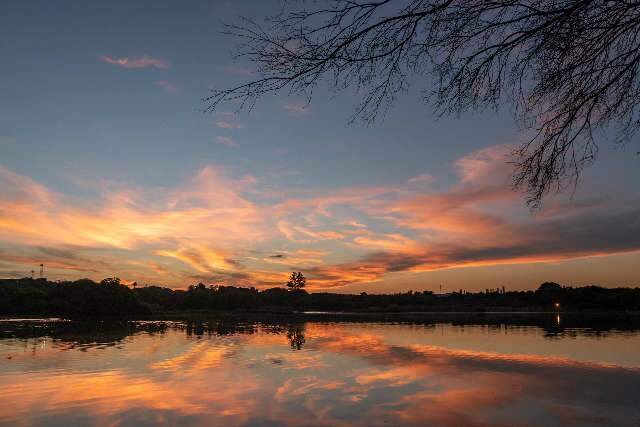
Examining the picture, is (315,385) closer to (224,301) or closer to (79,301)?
(79,301)

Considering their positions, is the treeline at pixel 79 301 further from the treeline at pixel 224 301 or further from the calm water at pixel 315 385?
the calm water at pixel 315 385

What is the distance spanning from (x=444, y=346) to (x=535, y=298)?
119 meters

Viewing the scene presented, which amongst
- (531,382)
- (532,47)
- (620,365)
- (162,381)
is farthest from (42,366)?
(620,365)

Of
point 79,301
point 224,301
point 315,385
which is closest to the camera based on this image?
point 315,385

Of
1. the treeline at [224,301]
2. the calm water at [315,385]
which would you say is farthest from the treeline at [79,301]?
the calm water at [315,385]

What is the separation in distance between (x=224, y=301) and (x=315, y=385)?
104 metres

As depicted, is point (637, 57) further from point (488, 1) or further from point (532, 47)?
point (488, 1)

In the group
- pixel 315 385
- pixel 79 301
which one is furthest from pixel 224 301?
pixel 315 385

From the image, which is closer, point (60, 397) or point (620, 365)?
point (60, 397)

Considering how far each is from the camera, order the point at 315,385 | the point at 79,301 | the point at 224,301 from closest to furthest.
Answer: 1. the point at 315,385
2. the point at 79,301
3. the point at 224,301

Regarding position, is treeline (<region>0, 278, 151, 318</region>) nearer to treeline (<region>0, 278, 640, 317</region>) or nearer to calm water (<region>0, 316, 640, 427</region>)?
treeline (<region>0, 278, 640, 317</region>)

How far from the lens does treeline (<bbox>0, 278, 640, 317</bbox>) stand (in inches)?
2822

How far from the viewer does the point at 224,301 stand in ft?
381

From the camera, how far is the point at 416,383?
16.8 metres
